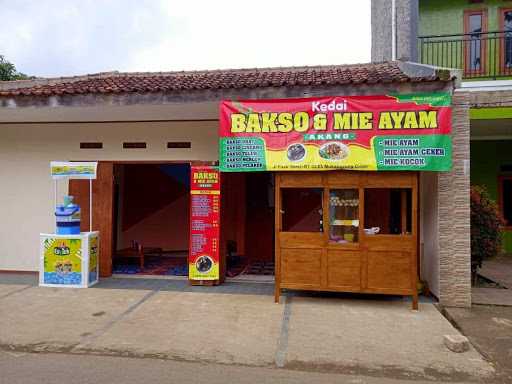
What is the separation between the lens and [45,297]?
702 cm

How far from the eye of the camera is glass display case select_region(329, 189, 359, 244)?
262 inches

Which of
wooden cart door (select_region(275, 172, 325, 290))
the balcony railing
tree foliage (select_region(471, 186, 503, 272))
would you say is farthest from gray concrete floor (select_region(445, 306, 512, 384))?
the balcony railing

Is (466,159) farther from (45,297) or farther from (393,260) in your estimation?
(45,297)

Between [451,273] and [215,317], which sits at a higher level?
[451,273]

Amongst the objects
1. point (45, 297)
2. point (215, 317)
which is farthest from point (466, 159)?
point (45, 297)

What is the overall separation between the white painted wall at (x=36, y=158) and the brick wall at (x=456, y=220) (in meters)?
5.44

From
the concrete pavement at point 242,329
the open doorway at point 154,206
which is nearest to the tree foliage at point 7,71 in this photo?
the open doorway at point 154,206

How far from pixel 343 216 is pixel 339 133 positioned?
1.33m

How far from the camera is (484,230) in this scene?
26.6ft

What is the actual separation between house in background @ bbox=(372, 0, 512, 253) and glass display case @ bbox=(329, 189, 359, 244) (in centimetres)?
519

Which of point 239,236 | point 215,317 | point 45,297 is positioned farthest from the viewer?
point 239,236

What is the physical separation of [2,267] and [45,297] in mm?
2897

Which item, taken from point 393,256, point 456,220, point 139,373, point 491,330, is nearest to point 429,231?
point 456,220

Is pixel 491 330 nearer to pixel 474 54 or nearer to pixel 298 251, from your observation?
pixel 298 251
